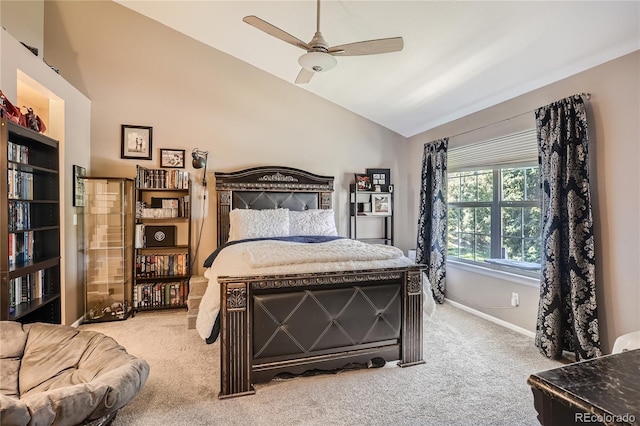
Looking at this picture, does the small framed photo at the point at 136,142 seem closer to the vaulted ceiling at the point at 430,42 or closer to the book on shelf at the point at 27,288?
the vaulted ceiling at the point at 430,42

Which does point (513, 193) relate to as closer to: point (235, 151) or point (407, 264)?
point (407, 264)

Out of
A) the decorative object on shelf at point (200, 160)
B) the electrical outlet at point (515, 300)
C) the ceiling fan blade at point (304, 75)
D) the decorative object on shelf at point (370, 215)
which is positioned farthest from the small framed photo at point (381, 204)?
the decorative object on shelf at point (200, 160)

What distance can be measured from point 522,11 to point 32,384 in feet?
13.3

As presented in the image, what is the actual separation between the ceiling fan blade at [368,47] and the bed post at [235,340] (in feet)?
5.85

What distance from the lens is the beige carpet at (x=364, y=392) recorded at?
6.06 ft

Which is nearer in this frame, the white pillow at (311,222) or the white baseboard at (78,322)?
the white baseboard at (78,322)

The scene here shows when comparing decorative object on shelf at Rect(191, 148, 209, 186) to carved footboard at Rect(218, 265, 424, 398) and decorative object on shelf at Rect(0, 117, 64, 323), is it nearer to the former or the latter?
decorative object on shelf at Rect(0, 117, 64, 323)

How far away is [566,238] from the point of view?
265 cm

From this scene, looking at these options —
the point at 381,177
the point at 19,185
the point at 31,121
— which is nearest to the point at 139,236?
the point at 19,185

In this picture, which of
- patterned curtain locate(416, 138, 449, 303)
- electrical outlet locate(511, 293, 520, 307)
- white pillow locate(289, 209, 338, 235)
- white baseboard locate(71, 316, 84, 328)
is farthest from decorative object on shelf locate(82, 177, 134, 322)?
electrical outlet locate(511, 293, 520, 307)

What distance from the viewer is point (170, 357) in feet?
8.65

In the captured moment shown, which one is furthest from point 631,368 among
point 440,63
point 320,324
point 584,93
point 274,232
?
point 274,232

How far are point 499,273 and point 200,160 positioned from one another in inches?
145

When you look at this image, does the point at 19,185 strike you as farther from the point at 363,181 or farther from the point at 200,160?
the point at 363,181
